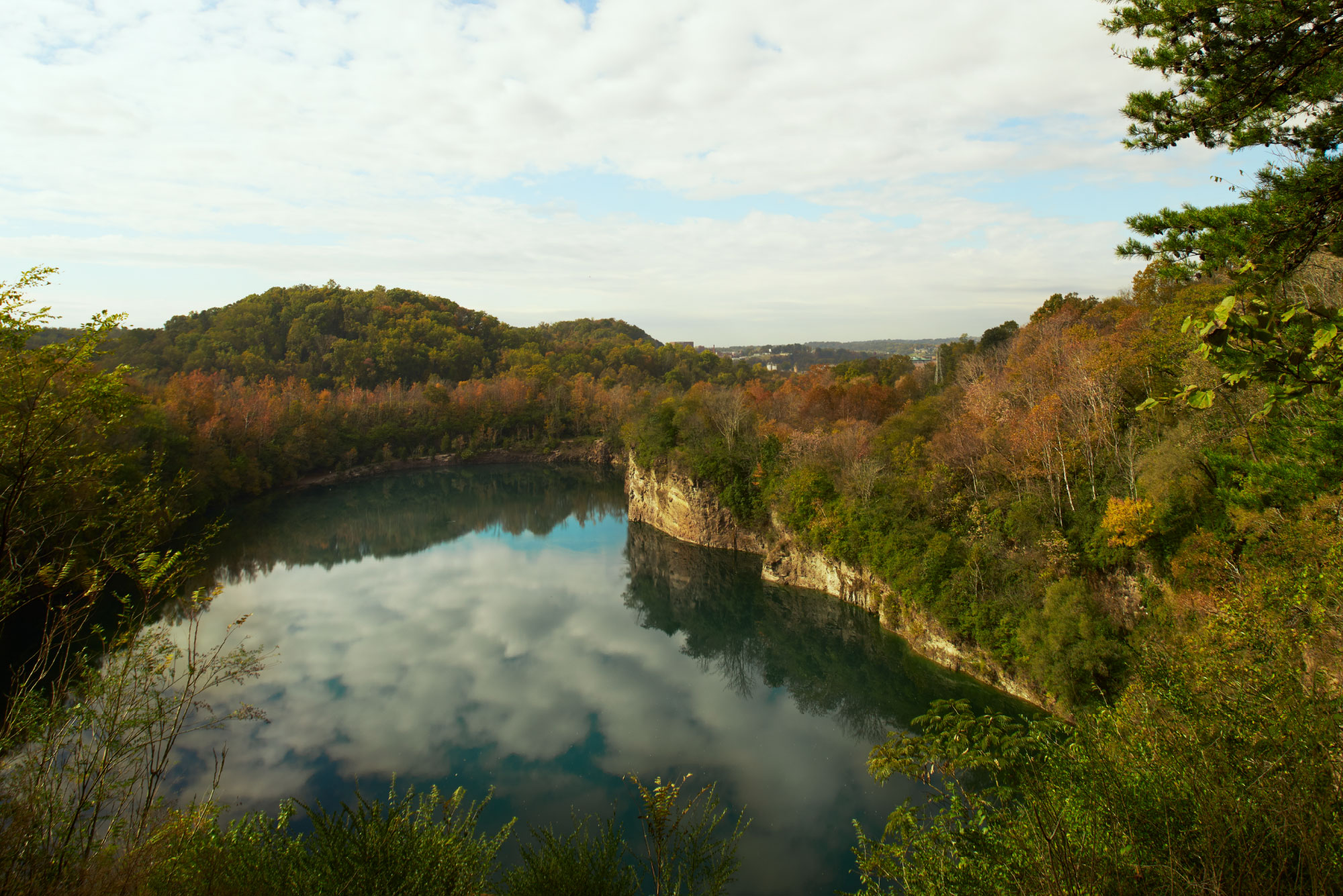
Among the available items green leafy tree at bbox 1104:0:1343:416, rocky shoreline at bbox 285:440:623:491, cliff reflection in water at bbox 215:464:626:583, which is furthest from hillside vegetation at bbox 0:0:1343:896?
rocky shoreline at bbox 285:440:623:491

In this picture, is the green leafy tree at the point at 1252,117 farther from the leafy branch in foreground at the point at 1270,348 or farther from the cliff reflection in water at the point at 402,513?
the cliff reflection in water at the point at 402,513

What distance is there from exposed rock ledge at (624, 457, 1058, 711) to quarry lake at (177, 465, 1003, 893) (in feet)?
1.88

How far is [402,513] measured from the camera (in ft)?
138

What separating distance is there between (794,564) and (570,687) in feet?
36.2

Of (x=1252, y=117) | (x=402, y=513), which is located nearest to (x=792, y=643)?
(x=1252, y=117)

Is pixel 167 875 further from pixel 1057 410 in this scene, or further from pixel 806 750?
pixel 1057 410

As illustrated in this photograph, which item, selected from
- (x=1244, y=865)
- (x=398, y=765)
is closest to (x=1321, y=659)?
(x=1244, y=865)

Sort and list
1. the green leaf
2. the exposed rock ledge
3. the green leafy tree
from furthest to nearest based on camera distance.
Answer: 1. the exposed rock ledge
2. the green leafy tree
3. the green leaf

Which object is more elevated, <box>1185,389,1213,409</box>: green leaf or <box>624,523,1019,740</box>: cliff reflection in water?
<box>1185,389,1213,409</box>: green leaf

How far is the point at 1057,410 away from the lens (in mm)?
18672

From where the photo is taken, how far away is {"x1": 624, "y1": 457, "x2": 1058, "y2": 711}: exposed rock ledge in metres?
17.3

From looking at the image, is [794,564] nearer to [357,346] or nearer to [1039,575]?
[1039,575]

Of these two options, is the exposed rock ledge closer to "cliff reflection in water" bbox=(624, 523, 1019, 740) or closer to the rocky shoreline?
"cliff reflection in water" bbox=(624, 523, 1019, 740)

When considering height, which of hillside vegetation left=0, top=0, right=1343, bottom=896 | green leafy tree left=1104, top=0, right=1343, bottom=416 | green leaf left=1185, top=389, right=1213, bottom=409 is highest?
green leafy tree left=1104, top=0, right=1343, bottom=416
